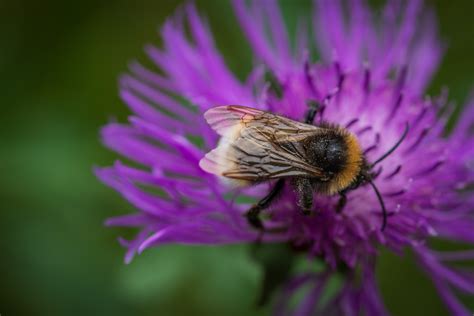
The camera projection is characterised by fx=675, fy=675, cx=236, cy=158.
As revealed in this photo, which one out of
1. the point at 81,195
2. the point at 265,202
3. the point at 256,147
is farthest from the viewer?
the point at 81,195

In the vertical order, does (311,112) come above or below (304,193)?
above

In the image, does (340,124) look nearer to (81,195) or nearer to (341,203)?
(341,203)

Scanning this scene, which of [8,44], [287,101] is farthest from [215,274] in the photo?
[8,44]

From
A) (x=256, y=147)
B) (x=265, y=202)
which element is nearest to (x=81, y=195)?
(x=265, y=202)

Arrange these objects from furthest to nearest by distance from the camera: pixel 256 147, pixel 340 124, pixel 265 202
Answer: pixel 340 124
pixel 265 202
pixel 256 147

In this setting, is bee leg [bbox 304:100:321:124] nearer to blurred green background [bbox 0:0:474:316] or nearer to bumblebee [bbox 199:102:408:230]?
bumblebee [bbox 199:102:408:230]

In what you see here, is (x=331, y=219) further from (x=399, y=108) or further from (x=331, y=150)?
(x=399, y=108)

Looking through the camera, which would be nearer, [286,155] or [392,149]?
[286,155]

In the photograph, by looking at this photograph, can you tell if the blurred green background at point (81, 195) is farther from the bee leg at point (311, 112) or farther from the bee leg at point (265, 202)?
the bee leg at point (311, 112)
